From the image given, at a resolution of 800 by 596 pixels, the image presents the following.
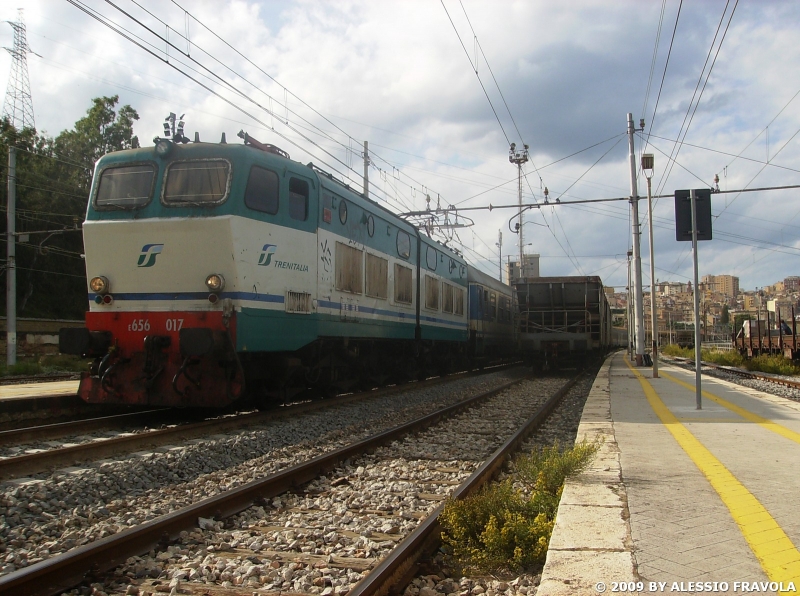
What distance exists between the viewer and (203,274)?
870 centimetres

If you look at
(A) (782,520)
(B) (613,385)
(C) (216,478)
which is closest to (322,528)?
(C) (216,478)

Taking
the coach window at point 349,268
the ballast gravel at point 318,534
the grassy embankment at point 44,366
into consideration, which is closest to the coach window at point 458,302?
the coach window at point 349,268

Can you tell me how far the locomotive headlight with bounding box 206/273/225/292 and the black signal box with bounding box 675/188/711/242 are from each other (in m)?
6.69

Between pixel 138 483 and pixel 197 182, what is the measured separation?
4518mm

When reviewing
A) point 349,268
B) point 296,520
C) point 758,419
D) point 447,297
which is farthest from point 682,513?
point 447,297

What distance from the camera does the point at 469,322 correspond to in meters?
20.3

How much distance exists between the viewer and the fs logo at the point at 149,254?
8.91 m

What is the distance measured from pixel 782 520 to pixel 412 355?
11726 mm

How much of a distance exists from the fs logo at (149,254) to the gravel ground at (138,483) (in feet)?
8.46

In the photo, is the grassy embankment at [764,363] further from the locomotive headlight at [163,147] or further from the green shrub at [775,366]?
the locomotive headlight at [163,147]

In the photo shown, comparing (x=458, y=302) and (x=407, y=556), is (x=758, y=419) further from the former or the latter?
(x=458, y=302)

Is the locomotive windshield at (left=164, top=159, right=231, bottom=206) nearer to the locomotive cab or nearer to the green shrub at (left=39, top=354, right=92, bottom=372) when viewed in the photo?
the locomotive cab

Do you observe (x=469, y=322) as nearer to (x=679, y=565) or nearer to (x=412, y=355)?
(x=412, y=355)

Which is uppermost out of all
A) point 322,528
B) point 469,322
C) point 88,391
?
point 469,322
